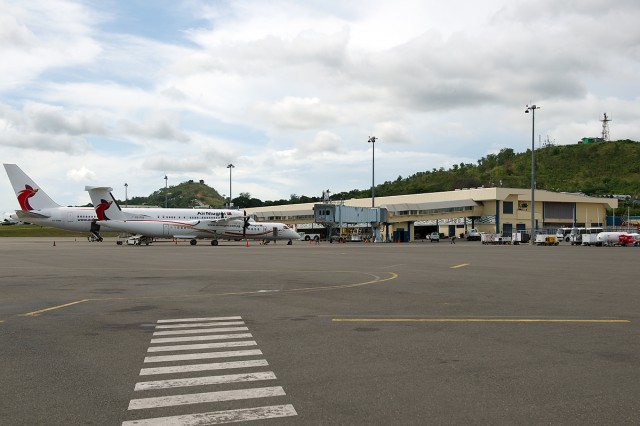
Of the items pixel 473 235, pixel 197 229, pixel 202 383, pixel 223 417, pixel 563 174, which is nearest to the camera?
pixel 223 417

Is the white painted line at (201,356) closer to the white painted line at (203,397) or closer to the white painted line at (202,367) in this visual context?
the white painted line at (202,367)

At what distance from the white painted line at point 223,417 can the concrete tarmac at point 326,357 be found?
32mm

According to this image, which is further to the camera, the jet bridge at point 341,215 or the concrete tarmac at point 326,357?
the jet bridge at point 341,215

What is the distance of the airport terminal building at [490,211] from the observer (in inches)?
4099

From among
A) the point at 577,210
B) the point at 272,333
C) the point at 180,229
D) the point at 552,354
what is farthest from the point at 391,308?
the point at 577,210

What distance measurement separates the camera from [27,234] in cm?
10912

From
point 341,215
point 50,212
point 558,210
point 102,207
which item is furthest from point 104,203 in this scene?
point 558,210

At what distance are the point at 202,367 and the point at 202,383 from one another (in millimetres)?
869

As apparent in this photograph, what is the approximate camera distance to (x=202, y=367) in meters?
8.22

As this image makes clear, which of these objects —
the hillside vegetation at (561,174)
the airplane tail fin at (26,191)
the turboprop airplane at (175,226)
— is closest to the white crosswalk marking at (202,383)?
the turboprop airplane at (175,226)

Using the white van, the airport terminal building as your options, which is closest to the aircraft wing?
the airport terminal building

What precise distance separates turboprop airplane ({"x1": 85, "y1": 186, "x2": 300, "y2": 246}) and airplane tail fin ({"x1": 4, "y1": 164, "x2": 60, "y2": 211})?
561cm

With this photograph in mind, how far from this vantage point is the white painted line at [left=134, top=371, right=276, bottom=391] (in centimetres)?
725

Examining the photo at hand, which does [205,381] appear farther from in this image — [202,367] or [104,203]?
[104,203]
